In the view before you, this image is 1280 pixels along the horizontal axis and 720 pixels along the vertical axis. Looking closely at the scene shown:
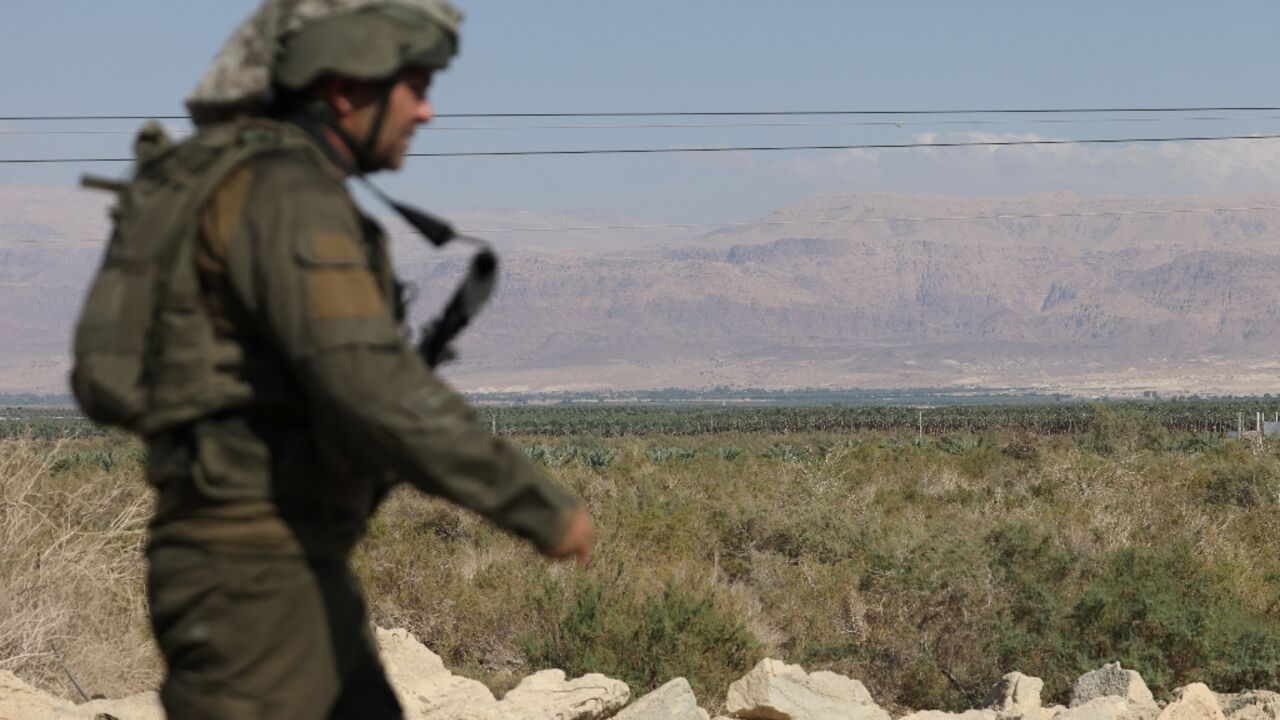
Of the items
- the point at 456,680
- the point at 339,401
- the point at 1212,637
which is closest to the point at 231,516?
the point at 339,401

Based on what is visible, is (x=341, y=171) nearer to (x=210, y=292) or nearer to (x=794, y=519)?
(x=210, y=292)

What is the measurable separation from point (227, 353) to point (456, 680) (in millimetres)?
5107

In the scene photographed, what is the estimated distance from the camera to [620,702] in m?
7.79

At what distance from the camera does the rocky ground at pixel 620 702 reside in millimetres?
6762

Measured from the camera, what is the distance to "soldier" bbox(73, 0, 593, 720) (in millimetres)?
2682

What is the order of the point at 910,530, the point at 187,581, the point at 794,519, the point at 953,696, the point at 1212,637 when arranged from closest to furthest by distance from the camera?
the point at 187,581, the point at 1212,637, the point at 953,696, the point at 910,530, the point at 794,519

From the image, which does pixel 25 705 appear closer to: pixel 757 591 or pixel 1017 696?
pixel 1017 696

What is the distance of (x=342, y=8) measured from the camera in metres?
2.96

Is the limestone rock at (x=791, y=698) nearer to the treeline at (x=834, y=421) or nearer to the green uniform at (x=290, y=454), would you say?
the green uniform at (x=290, y=454)

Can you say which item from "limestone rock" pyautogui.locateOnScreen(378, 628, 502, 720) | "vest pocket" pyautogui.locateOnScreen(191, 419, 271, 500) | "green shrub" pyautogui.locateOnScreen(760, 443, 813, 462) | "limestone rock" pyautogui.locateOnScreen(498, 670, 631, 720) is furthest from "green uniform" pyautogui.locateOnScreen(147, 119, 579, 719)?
"green shrub" pyautogui.locateOnScreen(760, 443, 813, 462)

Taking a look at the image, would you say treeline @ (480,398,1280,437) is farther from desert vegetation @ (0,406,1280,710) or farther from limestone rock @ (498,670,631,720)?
limestone rock @ (498,670,631,720)

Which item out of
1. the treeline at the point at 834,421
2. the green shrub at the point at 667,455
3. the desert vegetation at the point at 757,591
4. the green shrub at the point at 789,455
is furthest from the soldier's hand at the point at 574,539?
the treeline at the point at 834,421

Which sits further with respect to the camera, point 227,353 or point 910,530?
point 910,530

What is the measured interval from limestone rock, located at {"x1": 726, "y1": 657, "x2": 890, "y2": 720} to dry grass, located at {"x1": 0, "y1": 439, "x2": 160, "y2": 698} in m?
3.70
